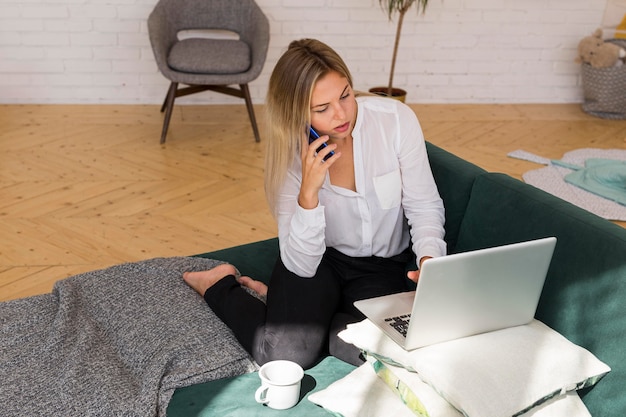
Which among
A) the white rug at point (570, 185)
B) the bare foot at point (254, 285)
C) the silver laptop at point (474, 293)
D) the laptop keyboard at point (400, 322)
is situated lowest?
the white rug at point (570, 185)

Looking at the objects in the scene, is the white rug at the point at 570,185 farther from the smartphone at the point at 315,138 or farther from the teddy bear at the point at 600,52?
the smartphone at the point at 315,138

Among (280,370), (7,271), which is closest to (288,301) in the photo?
(280,370)

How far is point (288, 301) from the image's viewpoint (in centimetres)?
201

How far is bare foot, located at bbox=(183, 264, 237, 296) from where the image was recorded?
2270mm

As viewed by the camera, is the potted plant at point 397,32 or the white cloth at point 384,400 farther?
the potted plant at point 397,32

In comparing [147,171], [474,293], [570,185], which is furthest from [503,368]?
[147,171]

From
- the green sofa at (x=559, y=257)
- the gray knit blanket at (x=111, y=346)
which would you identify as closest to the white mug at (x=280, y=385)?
the green sofa at (x=559, y=257)

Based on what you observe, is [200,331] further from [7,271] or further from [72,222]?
[72,222]

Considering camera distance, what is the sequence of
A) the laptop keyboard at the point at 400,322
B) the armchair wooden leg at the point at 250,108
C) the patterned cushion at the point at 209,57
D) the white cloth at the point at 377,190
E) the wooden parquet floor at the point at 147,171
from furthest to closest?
the armchair wooden leg at the point at 250,108 → the patterned cushion at the point at 209,57 → the wooden parquet floor at the point at 147,171 → the white cloth at the point at 377,190 → the laptop keyboard at the point at 400,322

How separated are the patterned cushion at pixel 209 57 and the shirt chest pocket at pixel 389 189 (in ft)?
7.59

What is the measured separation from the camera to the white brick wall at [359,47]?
4797mm

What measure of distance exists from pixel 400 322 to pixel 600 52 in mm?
4019

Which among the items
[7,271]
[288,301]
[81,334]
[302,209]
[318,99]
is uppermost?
[318,99]

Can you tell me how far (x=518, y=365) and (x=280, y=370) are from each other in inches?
22.9
